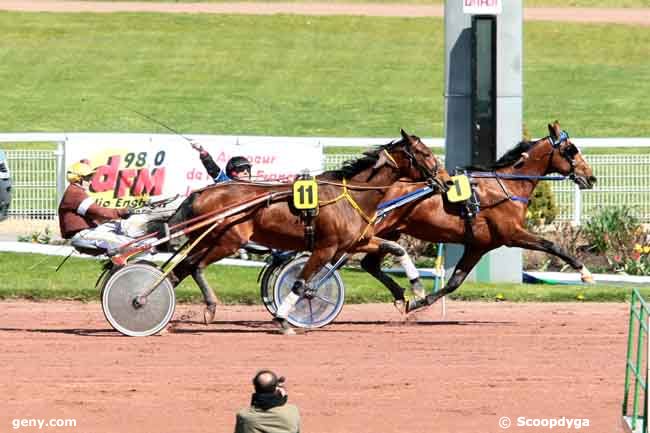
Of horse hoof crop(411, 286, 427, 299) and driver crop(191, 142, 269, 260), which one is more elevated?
driver crop(191, 142, 269, 260)

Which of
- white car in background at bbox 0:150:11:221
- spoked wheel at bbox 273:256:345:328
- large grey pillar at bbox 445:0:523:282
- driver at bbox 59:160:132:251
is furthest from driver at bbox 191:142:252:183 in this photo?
white car in background at bbox 0:150:11:221

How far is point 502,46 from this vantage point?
16859mm

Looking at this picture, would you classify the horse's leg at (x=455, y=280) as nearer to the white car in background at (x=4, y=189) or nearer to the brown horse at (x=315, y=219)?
the brown horse at (x=315, y=219)

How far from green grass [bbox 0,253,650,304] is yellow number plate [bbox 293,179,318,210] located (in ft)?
9.92

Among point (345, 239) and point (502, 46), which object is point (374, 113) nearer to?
point (502, 46)

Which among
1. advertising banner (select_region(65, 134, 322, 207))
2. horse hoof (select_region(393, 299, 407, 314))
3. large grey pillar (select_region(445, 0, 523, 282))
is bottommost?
horse hoof (select_region(393, 299, 407, 314))

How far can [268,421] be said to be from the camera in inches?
319

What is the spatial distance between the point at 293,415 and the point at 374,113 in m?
25.9

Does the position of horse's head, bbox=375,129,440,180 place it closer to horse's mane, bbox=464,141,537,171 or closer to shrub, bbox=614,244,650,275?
horse's mane, bbox=464,141,537,171

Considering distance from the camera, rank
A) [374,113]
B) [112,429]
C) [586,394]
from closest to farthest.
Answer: [112,429], [586,394], [374,113]

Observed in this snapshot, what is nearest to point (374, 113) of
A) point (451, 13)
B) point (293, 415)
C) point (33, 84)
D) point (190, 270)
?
point (33, 84)

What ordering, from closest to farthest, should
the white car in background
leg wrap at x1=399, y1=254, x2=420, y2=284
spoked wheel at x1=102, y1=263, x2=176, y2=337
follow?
spoked wheel at x1=102, y1=263, x2=176, y2=337, leg wrap at x1=399, y1=254, x2=420, y2=284, the white car in background

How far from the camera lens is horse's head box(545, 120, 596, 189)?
580 inches

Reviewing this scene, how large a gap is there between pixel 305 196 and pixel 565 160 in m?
2.88
